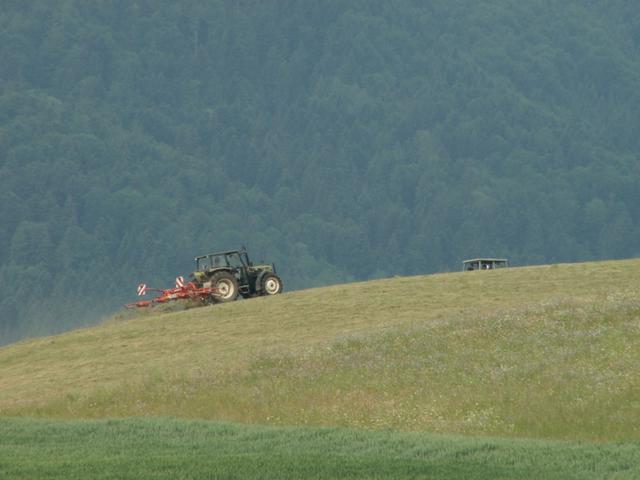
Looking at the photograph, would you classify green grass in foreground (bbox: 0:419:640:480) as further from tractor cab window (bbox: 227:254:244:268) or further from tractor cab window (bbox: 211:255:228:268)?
tractor cab window (bbox: 227:254:244:268)

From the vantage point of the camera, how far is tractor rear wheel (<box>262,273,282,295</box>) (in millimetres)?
56469

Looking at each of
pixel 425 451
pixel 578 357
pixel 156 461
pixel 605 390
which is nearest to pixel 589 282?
pixel 578 357

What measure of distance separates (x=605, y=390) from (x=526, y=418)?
2261 mm

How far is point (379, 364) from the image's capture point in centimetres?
3431

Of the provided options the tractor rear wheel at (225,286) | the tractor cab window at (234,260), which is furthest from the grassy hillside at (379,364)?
the tractor cab window at (234,260)

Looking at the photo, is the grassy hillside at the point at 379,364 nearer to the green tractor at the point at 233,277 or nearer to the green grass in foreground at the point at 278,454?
the green grass in foreground at the point at 278,454

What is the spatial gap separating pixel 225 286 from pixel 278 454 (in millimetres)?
31888

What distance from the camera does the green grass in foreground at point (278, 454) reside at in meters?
21.3

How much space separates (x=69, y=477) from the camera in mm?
21031

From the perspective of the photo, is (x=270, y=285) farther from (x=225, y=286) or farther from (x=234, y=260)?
(x=225, y=286)

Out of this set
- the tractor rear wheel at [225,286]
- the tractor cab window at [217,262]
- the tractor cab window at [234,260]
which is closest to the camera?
the tractor rear wheel at [225,286]

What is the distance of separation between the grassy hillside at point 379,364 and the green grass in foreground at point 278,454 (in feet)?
9.82

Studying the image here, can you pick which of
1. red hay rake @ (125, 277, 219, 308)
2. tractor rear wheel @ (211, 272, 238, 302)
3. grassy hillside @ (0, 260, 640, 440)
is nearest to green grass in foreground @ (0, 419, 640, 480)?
grassy hillside @ (0, 260, 640, 440)

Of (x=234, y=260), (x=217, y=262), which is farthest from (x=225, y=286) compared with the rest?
(x=234, y=260)
